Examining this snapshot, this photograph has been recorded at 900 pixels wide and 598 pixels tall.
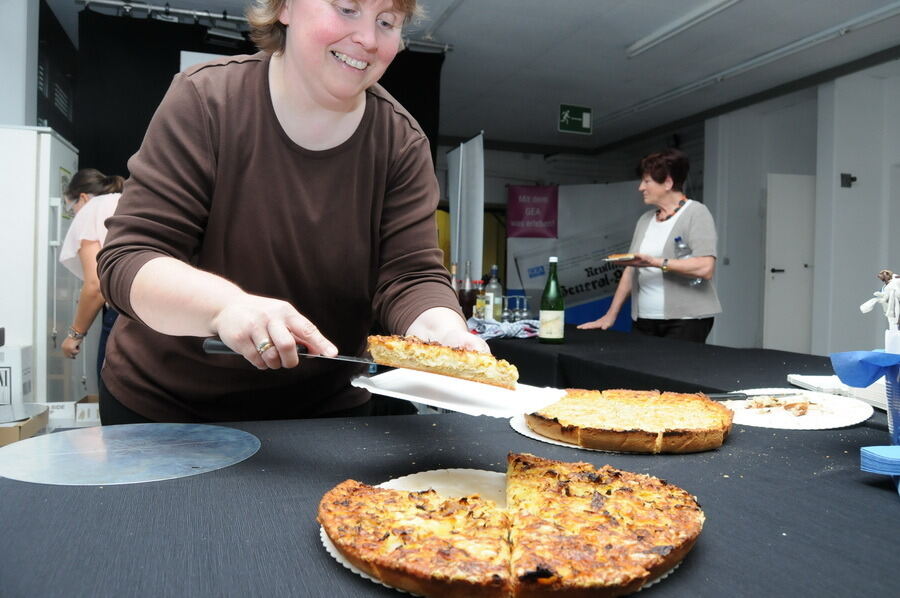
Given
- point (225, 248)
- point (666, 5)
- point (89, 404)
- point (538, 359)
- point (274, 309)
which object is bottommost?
point (89, 404)

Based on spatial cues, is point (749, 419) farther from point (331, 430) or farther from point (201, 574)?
point (201, 574)

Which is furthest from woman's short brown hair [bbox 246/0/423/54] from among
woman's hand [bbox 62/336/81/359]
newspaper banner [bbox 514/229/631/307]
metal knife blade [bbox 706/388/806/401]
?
newspaper banner [bbox 514/229/631/307]

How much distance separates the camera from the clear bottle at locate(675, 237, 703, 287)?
3.52m

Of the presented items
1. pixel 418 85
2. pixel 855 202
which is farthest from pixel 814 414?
pixel 855 202

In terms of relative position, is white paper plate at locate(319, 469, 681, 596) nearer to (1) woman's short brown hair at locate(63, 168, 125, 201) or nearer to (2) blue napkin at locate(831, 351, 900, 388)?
(2) blue napkin at locate(831, 351, 900, 388)

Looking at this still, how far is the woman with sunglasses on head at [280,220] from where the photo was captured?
1.12m

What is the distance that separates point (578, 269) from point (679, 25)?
481 centimetres

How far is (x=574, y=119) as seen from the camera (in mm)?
7508

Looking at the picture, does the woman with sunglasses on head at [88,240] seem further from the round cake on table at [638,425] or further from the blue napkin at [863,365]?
the blue napkin at [863,365]

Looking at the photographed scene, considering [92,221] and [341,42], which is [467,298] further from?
[341,42]

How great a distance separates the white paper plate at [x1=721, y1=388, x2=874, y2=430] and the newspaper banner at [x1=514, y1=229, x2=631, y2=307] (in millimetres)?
8439

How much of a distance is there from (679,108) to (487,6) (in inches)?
150

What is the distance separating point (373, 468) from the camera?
950 millimetres

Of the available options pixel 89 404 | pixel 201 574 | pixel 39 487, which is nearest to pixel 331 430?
pixel 39 487
